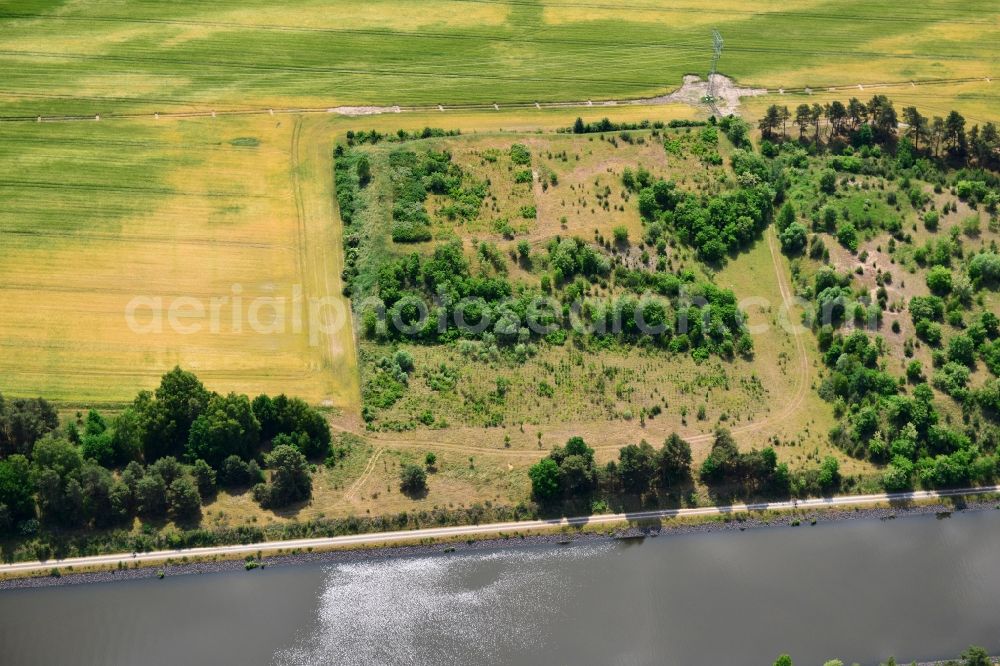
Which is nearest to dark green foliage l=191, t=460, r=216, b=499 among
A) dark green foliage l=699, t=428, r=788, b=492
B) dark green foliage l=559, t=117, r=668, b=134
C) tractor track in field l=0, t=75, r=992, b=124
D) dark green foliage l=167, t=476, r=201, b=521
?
dark green foliage l=167, t=476, r=201, b=521

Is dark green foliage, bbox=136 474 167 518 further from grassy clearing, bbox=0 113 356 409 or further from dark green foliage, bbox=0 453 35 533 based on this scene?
grassy clearing, bbox=0 113 356 409

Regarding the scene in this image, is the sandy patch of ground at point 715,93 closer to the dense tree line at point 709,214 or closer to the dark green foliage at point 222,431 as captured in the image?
the dense tree line at point 709,214

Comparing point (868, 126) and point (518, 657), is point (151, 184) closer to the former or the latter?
point (518, 657)

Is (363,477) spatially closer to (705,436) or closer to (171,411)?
(171,411)

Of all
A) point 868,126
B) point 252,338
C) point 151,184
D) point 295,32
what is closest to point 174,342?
point 252,338

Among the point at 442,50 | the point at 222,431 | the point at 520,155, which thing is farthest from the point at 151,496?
the point at 442,50

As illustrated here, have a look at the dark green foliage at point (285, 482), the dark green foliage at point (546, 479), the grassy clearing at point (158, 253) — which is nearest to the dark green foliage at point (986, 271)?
the dark green foliage at point (546, 479)

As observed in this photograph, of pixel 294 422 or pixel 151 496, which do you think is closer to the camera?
pixel 151 496
